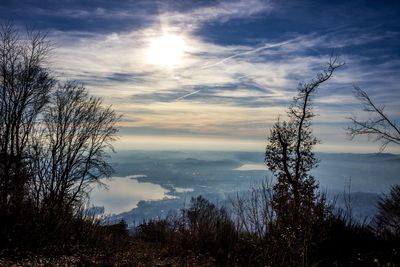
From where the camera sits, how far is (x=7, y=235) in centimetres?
757

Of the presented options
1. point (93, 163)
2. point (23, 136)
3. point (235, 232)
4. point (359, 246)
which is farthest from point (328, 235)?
point (93, 163)

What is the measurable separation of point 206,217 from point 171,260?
2521 millimetres

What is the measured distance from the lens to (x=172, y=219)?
44.9ft

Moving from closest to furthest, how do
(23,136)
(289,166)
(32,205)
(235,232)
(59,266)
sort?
(59,266)
(32,205)
(235,232)
(23,136)
(289,166)

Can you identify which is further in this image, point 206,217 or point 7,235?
point 206,217

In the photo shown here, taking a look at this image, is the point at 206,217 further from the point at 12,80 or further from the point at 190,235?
the point at 12,80

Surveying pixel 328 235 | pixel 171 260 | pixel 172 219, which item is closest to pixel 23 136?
pixel 172 219

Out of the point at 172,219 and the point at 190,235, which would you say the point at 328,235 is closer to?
the point at 190,235

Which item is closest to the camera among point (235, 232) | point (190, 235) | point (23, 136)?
point (235, 232)

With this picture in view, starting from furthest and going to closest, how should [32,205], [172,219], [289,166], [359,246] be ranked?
[289,166], [172,219], [32,205], [359,246]

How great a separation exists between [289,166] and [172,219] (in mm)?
12873

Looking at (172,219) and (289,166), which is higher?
(289,166)

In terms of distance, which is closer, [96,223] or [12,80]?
[96,223]

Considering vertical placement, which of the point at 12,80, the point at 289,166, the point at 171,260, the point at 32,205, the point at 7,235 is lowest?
the point at 171,260
